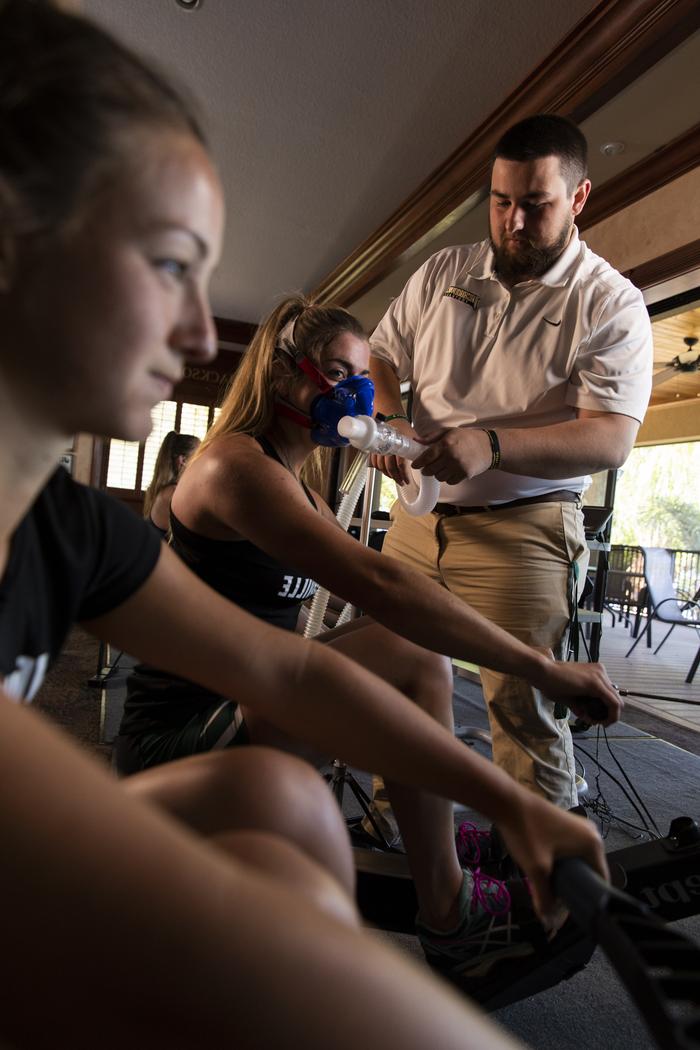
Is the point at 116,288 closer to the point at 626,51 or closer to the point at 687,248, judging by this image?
the point at 626,51

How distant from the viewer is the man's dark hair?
1729 millimetres

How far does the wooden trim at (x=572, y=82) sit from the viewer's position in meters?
2.63

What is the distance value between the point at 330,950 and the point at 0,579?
0.40 metres

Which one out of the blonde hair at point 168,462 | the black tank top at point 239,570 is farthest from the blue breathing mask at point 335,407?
the blonde hair at point 168,462

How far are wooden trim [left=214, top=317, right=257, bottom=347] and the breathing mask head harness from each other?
6.61 m

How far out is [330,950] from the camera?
0.95 ft

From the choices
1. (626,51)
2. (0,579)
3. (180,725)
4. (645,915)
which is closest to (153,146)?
(0,579)

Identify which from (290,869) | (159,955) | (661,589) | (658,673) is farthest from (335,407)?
(661,589)

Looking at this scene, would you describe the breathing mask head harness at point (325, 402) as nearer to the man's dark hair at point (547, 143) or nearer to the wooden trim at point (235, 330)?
the man's dark hair at point (547, 143)

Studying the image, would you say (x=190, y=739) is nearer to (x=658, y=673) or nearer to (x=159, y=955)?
(x=159, y=955)

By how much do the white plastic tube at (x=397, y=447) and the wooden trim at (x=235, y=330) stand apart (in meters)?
6.35

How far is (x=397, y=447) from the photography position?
5.05ft

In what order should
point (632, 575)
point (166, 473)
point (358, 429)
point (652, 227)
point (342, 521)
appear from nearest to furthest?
point (358, 429) < point (342, 521) < point (166, 473) < point (652, 227) < point (632, 575)

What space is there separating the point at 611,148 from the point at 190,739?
3.50 metres
